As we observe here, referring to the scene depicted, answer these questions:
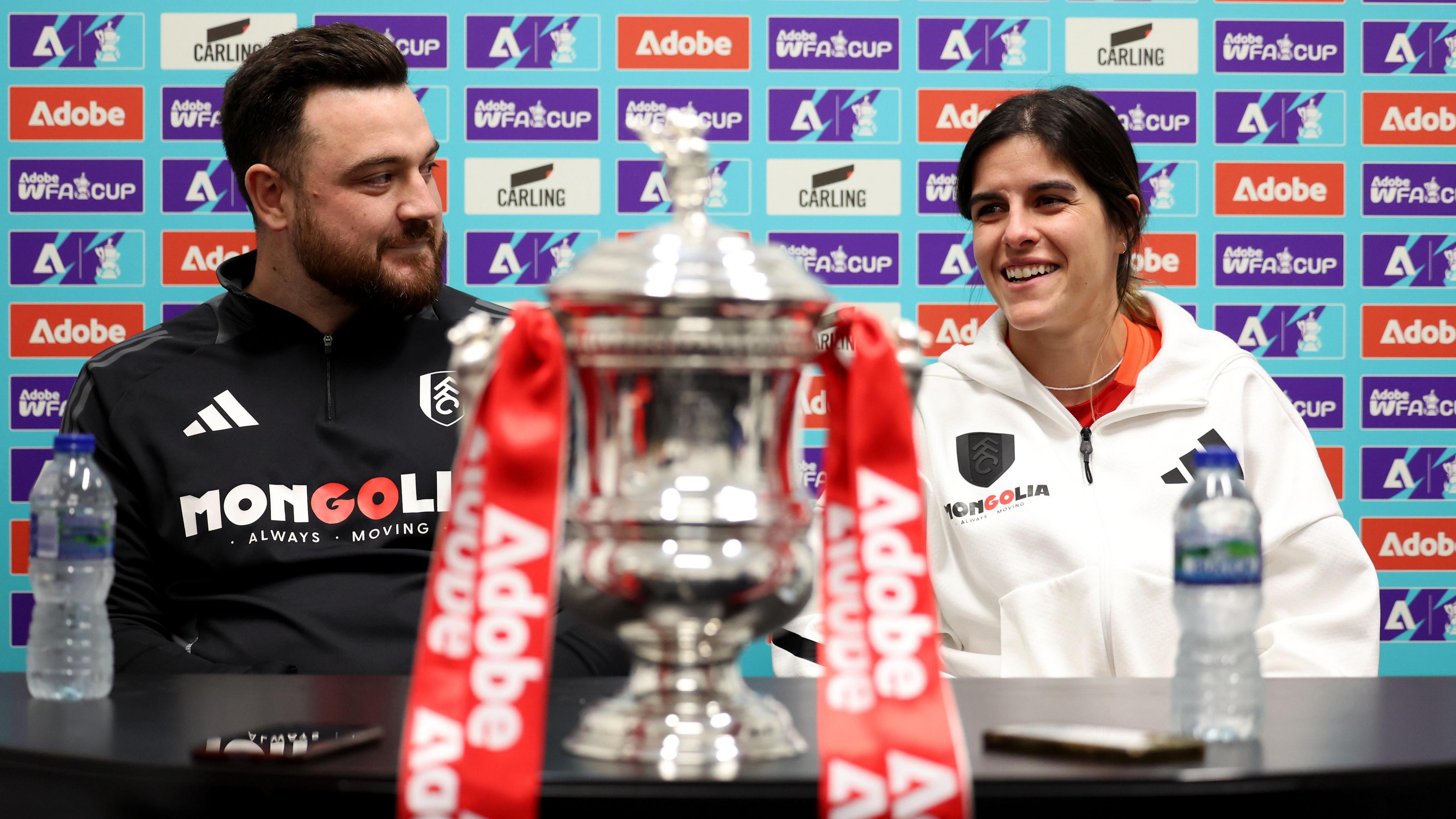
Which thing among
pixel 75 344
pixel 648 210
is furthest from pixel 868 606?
pixel 75 344

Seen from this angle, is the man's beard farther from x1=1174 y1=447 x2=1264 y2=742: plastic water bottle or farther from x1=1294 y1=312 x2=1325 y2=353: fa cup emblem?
x1=1294 y1=312 x2=1325 y2=353: fa cup emblem

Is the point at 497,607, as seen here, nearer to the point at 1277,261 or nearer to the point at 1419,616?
the point at 1277,261

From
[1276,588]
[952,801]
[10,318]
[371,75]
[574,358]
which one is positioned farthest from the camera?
[10,318]

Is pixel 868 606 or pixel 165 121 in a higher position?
pixel 165 121

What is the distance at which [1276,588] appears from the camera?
162 cm

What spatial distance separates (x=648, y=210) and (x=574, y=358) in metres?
2.14

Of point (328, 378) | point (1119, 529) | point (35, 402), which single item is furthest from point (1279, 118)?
point (35, 402)

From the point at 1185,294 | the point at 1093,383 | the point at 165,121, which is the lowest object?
the point at 1093,383

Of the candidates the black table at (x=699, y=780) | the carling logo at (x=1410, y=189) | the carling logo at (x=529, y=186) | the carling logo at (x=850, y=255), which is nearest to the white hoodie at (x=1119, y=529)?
the black table at (x=699, y=780)

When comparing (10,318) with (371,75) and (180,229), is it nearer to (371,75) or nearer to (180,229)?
(180,229)

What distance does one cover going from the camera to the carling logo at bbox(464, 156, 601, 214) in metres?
2.86

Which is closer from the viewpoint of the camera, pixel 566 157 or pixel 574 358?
pixel 574 358

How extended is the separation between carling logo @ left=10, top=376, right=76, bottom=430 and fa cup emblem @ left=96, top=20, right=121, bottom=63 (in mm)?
713

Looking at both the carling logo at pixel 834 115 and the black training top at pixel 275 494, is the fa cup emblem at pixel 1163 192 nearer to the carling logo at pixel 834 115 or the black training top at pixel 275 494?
the carling logo at pixel 834 115
